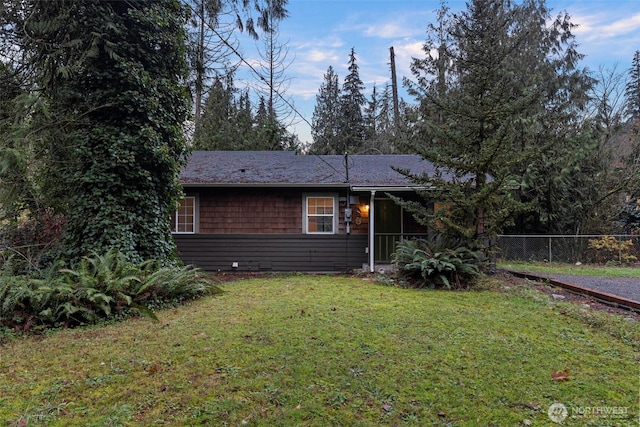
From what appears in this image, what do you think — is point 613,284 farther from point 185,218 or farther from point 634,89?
point 634,89

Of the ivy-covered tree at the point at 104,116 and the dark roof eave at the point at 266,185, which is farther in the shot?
the dark roof eave at the point at 266,185

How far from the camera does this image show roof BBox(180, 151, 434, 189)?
9.72 meters

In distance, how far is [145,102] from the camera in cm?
646

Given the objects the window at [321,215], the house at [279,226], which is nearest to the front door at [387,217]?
the house at [279,226]

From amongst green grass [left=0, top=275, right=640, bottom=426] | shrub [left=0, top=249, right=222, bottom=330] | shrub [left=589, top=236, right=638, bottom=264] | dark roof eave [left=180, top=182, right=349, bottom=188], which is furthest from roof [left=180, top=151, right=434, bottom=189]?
shrub [left=589, top=236, right=638, bottom=264]

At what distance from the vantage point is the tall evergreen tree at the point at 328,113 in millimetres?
24453

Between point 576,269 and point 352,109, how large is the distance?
1927 centimetres

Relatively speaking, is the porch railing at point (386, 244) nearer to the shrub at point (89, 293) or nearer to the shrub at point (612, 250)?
the shrub at point (89, 293)

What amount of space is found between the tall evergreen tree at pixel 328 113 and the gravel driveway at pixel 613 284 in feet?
58.7

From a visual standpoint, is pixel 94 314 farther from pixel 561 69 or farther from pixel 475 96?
pixel 561 69

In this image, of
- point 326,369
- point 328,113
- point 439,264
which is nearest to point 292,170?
point 439,264

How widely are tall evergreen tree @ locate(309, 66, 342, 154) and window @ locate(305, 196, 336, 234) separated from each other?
14370 mm

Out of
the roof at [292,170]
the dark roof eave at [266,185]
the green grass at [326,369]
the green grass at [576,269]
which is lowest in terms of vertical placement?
the green grass at [576,269]

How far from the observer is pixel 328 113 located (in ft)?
87.4
